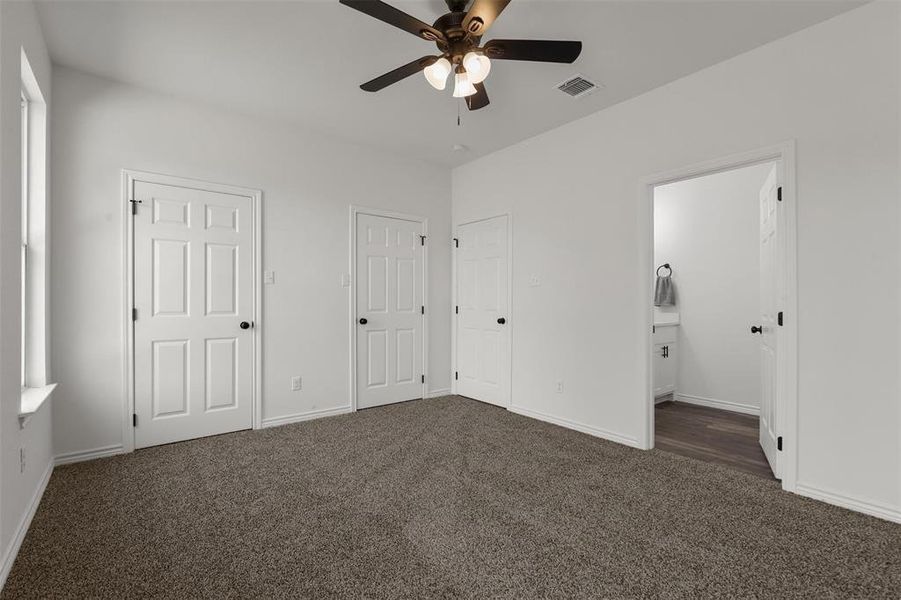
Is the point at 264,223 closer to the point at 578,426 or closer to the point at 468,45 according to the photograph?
the point at 468,45

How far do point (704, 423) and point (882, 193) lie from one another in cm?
245

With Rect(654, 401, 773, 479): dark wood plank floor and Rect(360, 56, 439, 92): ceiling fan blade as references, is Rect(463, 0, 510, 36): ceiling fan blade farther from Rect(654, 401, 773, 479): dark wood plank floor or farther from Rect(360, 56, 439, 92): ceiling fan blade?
Rect(654, 401, 773, 479): dark wood plank floor

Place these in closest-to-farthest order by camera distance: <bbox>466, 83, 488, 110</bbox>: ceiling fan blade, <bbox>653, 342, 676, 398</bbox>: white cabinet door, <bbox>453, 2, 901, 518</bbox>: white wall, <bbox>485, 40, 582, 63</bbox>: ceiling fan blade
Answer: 1. <bbox>485, 40, 582, 63</bbox>: ceiling fan blade
2. <bbox>453, 2, 901, 518</bbox>: white wall
3. <bbox>466, 83, 488, 110</bbox>: ceiling fan blade
4. <bbox>653, 342, 676, 398</bbox>: white cabinet door

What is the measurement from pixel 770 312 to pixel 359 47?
327cm

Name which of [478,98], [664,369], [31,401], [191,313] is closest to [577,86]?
[478,98]

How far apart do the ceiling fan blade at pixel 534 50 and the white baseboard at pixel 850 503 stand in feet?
8.98

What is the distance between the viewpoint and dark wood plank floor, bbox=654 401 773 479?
9.86 feet

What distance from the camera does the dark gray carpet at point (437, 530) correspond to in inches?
65.5

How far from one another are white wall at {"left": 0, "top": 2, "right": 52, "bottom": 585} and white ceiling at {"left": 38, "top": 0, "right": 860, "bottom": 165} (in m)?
0.55

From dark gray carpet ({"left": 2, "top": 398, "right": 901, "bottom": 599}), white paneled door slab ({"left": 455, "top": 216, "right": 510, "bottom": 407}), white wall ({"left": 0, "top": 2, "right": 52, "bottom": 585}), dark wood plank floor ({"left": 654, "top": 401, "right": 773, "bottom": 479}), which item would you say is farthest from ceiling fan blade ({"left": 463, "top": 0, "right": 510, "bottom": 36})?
dark wood plank floor ({"left": 654, "top": 401, "right": 773, "bottom": 479})

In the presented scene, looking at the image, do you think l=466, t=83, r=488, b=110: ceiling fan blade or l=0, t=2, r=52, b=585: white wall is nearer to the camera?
l=0, t=2, r=52, b=585: white wall

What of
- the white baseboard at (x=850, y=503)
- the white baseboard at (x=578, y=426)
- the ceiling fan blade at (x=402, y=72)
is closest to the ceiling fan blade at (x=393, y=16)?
the ceiling fan blade at (x=402, y=72)

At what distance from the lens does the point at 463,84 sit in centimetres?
219

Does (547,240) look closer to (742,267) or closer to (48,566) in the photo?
(742,267)
